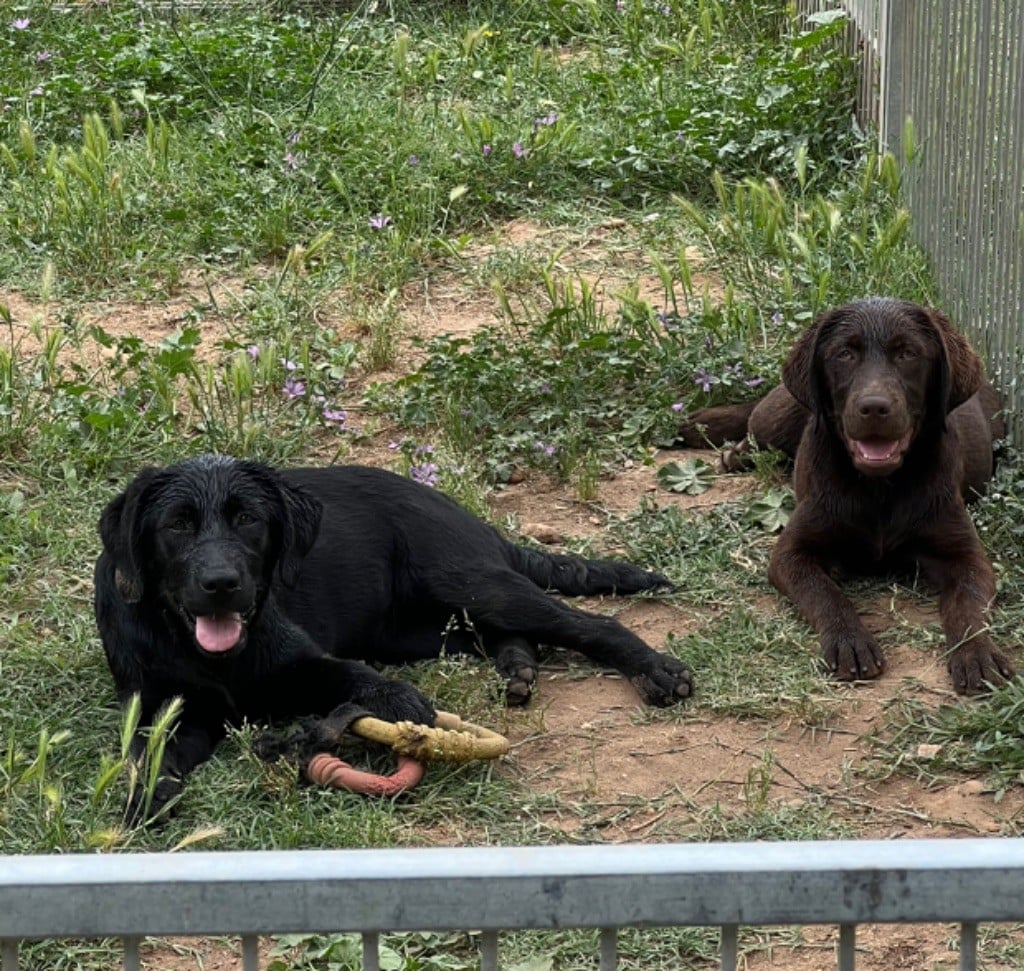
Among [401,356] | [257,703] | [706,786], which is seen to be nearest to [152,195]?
[401,356]

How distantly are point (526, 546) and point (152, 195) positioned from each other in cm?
359

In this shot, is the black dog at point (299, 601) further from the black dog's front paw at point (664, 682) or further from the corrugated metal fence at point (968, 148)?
the corrugated metal fence at point (968, 148)

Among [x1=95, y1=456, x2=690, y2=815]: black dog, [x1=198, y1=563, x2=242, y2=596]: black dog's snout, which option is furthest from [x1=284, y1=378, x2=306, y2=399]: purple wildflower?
[x1=198, y1=563, x2=242, y2=596]: black dog's snout

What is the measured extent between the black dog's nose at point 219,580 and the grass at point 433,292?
1.29 ft

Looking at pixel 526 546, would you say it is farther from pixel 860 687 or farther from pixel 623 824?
pixel 623 824

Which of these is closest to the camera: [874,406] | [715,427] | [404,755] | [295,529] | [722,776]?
[404,755]

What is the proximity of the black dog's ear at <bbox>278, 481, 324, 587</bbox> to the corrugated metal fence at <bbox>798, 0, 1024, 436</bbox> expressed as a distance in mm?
2710

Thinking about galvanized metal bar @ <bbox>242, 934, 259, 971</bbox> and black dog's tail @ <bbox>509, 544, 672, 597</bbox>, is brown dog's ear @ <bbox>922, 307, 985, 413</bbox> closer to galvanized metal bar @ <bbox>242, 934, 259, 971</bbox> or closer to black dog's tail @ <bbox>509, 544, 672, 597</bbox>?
black dog's tail @ <bbox>509, 544, 672, 597</bbox>

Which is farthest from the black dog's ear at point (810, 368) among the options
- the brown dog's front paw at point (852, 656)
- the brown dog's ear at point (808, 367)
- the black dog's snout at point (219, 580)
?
the black dog's snout at point (219, 580)

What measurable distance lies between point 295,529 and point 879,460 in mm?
1813

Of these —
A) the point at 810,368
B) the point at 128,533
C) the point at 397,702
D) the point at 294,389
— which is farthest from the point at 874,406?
the point at 294,389

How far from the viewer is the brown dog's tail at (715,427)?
22.2 feet

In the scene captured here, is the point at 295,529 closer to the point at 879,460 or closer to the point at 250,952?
the point at 879,460

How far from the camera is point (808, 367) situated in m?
5.77
